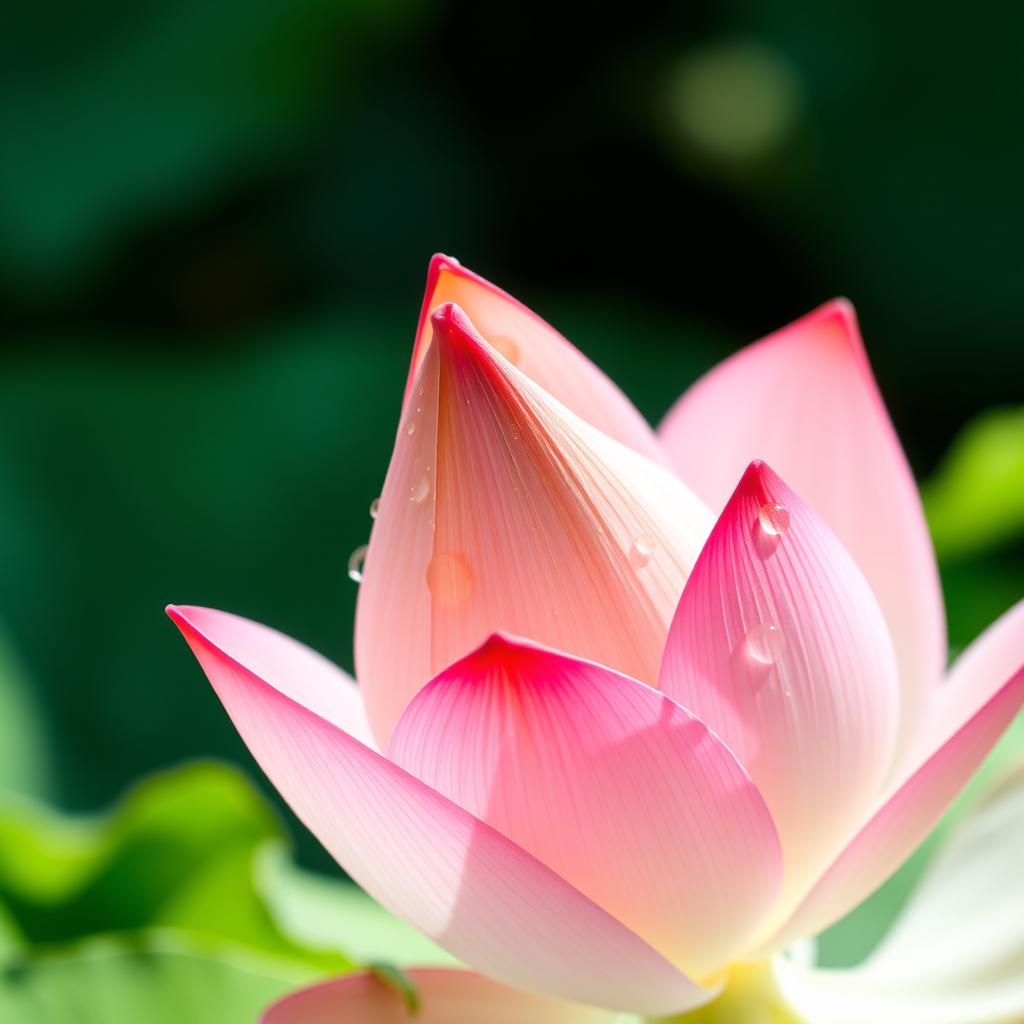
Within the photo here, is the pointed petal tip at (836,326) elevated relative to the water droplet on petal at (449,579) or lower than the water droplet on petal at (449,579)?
elevated

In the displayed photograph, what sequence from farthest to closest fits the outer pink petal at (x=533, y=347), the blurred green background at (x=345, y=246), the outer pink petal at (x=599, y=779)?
the blurred green background at (x=345, y=246) < the outer pink petal at (x=533, y=347) < the outer pink petal at (x=599, y=779)

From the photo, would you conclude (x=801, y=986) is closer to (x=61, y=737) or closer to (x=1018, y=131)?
(x=61, y=737)

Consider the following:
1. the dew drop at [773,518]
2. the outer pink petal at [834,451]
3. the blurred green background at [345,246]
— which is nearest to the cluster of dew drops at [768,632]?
the dew drop at [773,518]

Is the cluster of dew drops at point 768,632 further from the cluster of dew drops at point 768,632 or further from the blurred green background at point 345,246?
the blurred green background at point 345,246

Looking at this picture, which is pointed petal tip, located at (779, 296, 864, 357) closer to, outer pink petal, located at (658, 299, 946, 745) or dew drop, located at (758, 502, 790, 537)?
outer pink petal, located at (658, 299, 946, 745)

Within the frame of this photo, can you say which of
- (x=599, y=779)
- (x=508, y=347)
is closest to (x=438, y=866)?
(x=599, y=779)

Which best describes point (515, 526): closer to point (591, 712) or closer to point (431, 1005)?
point (591, 712)
